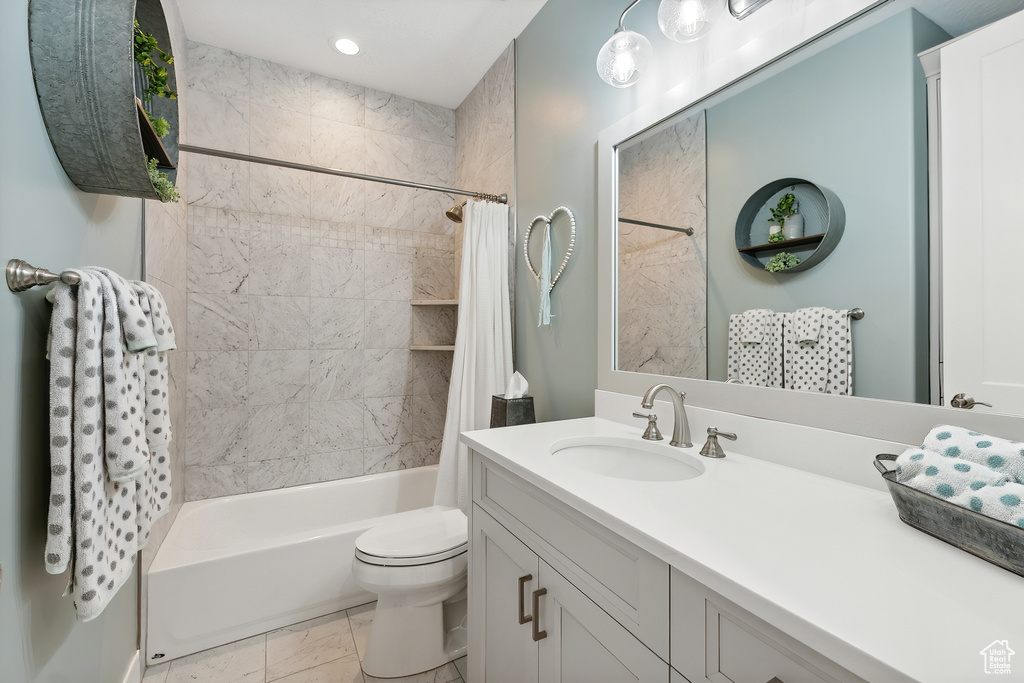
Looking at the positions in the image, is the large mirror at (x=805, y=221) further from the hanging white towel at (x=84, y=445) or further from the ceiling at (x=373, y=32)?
the hanging white towel at (x=84, y=445)

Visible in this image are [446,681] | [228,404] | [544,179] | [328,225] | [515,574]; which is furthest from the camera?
[328,225]

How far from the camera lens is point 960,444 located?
63 cm

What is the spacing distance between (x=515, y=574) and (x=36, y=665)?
90cm

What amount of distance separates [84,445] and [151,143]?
71 centimetres

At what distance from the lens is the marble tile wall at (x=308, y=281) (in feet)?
7.18

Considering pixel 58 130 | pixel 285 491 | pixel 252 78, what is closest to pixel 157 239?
pixel 58 130

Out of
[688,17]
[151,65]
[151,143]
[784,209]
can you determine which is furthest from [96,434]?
[688,17]

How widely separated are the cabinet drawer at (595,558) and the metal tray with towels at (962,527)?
361mm

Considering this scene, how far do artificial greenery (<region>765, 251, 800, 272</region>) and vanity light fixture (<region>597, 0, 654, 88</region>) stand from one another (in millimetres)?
700

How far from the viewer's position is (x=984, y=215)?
702mm

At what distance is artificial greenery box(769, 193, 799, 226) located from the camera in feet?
3.20

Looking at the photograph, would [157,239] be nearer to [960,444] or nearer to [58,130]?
[58,130]

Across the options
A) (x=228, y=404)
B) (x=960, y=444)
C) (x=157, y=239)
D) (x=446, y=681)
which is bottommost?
(x=446, y=681)

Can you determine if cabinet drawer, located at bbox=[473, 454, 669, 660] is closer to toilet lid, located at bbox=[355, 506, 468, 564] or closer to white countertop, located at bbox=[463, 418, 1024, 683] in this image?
white countertop, located at bbox=[463, 418, 1024, 683]
